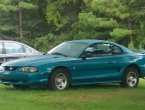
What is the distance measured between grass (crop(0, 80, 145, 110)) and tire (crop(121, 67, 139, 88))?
0.49m

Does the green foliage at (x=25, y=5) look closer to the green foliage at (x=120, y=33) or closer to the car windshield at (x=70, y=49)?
the green foliage at (x=120, y=33)

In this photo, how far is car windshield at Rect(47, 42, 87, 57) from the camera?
1566 centimetres

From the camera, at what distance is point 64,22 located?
5203 cm

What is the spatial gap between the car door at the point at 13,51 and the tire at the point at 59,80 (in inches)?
171

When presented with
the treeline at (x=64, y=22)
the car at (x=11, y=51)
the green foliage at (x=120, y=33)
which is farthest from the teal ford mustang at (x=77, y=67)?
the green foliage at (x=120, y=33)

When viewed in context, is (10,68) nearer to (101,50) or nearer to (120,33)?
(101,50)

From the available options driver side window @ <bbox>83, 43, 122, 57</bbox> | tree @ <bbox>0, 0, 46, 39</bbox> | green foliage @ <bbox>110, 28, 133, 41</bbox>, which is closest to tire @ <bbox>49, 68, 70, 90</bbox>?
driver side window @ <bbox>83, 43, 122, 57</bbox>

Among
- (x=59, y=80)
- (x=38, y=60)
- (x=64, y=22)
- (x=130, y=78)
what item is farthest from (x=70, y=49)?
(x=64, y=22)

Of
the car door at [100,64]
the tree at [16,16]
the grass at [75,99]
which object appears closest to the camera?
the grass at [75,99]

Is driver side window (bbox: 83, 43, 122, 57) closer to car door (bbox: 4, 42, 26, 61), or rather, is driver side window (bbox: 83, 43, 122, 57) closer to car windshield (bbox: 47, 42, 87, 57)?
car windshield (bbox: 47, 42, 87, 57)

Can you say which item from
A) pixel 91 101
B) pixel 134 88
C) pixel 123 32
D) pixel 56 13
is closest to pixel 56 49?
pixel 134 88

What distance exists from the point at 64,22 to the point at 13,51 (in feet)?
108

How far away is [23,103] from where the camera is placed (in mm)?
11898

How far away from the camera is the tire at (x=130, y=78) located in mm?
A: 16502
